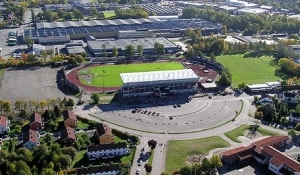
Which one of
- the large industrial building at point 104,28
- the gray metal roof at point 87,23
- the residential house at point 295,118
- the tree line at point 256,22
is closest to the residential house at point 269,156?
the residential house at point 295,118

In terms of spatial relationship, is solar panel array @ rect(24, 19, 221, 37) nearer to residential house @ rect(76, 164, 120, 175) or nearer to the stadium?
the stadium

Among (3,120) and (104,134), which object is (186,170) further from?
(3,120)

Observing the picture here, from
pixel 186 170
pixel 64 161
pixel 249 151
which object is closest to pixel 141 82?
pixel 249 151

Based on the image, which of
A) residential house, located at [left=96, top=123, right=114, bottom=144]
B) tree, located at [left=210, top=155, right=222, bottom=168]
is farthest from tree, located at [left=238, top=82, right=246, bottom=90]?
residential house, located at [left=96, top=123, right=114, bottom=144]

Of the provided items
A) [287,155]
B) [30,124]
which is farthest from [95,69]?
[287,155]

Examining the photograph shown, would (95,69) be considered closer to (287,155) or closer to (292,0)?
(287,155)

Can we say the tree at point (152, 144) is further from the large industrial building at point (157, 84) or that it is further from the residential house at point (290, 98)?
the residential house at point (290, 98)
